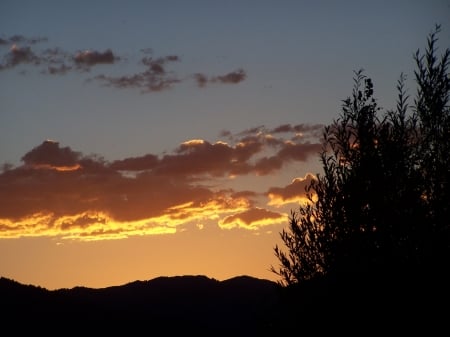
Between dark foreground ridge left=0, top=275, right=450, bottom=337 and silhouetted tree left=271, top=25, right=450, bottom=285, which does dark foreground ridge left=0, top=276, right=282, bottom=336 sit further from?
silhouetted tree left=271, top=25, right=450, bottom=285

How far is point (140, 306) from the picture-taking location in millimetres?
158500

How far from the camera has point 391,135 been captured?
16781 mm

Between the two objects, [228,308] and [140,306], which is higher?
[140,306]

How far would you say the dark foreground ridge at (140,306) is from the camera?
12375 centimetres

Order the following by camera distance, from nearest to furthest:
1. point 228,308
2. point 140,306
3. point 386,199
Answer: point 386,199, point 228,308, point 140,306

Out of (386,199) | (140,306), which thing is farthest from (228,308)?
(386,199)

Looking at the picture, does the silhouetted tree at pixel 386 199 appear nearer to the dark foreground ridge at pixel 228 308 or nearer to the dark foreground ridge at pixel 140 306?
the dark foreground ridge at pixel 228 308

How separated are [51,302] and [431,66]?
125 meters

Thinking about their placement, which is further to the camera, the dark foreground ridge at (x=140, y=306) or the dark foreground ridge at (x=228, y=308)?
the dark foreground ridge at (x=140, y=306)

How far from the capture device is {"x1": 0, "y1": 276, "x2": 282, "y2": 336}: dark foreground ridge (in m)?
124

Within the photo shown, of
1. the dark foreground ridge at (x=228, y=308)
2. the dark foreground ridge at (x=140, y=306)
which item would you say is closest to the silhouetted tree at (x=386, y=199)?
the dark foreground ridge at (x=228, y=308)

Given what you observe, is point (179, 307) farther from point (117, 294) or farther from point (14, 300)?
point (14, 300)

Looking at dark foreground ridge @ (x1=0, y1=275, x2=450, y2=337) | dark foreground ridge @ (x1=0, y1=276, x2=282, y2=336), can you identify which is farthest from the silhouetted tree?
dark foreground ridge @ (x1=0, y1=276, x2=282, y2=336)

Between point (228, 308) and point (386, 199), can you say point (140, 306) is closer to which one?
point (228, 308)
